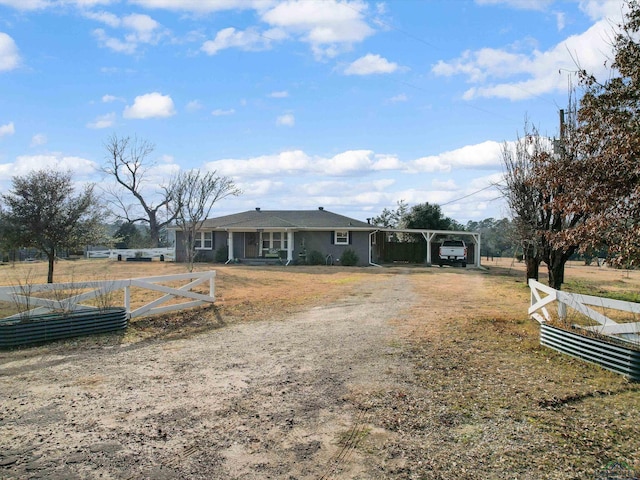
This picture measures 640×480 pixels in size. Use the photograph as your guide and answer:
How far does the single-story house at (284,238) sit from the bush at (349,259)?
336mm

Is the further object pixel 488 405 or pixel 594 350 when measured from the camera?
pixel 594 350

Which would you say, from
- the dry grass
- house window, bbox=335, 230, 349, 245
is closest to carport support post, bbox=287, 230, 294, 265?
house window, bbox=335, 230, 349, 245

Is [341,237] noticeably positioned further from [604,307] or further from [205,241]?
[604,307]

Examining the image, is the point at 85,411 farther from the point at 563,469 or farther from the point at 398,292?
the point at 398,292

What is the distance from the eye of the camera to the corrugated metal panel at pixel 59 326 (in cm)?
788

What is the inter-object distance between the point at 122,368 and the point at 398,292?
10.6 meters

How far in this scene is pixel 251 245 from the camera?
106ft

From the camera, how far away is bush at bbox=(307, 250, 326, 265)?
30547 millimetres

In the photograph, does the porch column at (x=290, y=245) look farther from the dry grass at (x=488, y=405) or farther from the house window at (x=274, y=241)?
the dry grass at (x=488, y=405)

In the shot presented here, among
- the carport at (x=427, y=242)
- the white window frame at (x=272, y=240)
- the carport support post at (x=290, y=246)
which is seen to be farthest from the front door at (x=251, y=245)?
the carport at (x=427, y=242)

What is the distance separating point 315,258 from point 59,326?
74.2ft

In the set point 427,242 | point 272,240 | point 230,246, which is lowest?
point 230,246

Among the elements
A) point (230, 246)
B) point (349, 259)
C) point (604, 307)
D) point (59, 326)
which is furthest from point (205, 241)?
point (604, 307)

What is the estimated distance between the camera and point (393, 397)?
5.52 meters
